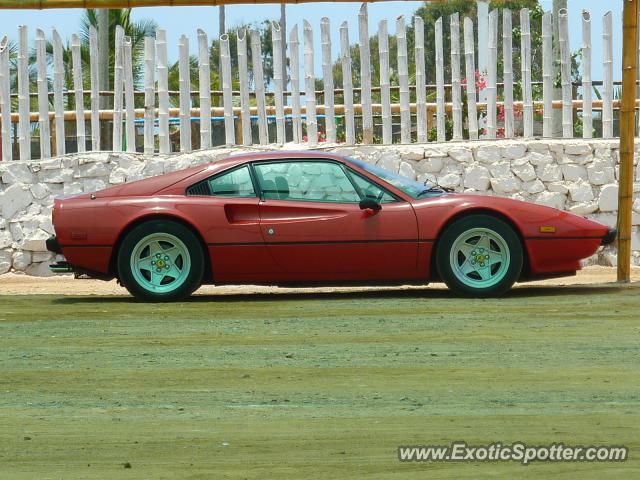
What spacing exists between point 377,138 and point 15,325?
8352mm

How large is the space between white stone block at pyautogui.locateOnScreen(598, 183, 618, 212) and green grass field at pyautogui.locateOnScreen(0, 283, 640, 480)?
463cm

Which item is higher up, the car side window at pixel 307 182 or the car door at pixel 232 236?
the car side window at pixel 307 182

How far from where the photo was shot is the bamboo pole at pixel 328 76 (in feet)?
45.6

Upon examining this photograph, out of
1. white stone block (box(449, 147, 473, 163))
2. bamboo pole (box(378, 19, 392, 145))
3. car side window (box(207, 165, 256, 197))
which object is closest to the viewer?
car side window (box(207, 165, 256, 197))

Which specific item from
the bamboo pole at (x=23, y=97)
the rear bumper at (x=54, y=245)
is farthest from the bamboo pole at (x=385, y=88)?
the rear bumper at (x=54, y=245)

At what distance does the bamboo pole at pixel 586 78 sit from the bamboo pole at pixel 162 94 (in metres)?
4.66

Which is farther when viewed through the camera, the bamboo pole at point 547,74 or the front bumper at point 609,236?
the bamboo pole at point 547,74

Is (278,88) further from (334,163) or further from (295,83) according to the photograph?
(334,163)

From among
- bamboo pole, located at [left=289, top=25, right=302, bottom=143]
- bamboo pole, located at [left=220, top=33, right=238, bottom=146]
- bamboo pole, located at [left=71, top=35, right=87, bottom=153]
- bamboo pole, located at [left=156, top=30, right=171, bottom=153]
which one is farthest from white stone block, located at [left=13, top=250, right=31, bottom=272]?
bamboo pole, located at [left=289, top=25, right=302, bottom=143]

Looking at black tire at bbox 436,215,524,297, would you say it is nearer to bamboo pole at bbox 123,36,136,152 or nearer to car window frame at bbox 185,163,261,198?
car window frame at bbox 185,163,261,198

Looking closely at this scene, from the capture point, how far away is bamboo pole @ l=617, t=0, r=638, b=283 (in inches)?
443

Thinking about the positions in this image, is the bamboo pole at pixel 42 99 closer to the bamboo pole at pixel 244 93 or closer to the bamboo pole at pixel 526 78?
the bamboo pole at pixel 244 93

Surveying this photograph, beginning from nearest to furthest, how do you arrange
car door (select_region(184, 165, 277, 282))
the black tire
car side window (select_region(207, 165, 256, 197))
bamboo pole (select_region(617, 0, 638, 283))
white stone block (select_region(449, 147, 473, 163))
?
the black tire → car door (select_region(184, 165, 277, 282)) → car side window (select_region(207, 165, 256, 197)) → bamboo pole (select_region(617, 0, 638, 283)) → white stone block (select_region(449, 147, 473, 163))

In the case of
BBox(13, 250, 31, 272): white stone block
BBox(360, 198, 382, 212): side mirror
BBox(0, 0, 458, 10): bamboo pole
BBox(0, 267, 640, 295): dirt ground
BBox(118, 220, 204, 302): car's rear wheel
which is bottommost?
BBox(0, 267, 640, 295): dirt ground
